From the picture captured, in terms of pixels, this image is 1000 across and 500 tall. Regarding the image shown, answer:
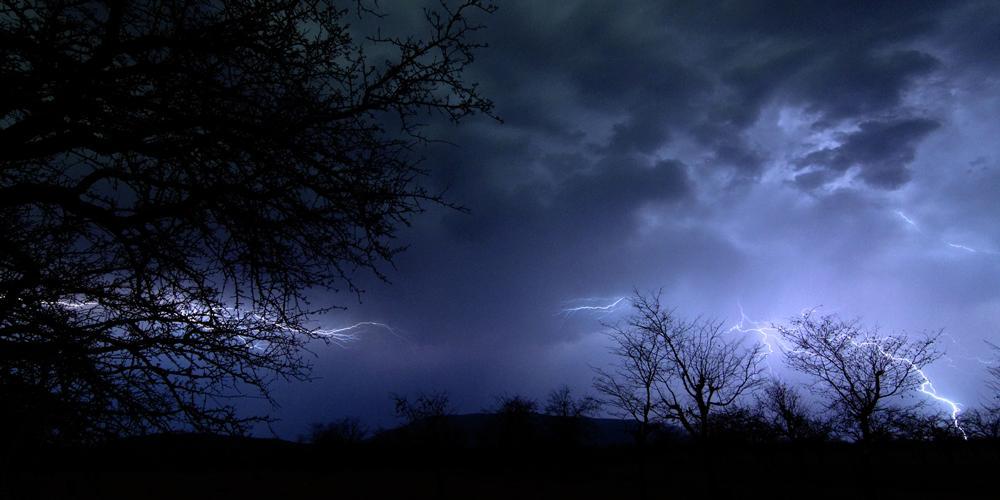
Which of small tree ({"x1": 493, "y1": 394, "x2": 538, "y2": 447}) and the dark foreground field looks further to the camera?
small tree ({"x1": 493, "y1": 394, "x2": 538, "y2": 447})

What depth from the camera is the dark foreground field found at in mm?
28597

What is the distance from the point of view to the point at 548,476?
150ft

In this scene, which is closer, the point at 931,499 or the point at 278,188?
the point at 278,188

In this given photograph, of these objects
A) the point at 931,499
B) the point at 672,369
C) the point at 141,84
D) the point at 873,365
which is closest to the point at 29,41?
the point at 141,84

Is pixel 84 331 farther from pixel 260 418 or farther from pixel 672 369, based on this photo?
pixel 672 369

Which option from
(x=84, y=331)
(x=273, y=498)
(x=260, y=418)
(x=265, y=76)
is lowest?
(x=273, y=498)

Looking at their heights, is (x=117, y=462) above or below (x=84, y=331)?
below

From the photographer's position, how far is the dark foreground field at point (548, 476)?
28597 millimetres

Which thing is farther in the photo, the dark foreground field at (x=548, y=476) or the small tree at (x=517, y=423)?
the small tree at (x=517, y=423)

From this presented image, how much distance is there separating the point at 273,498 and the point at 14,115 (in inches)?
1315

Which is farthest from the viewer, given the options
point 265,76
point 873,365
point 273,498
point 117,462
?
point 273,498

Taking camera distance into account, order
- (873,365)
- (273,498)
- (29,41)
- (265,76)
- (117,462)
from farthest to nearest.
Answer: (273,498), (873,365), (117,462), (265,76), (29,41)

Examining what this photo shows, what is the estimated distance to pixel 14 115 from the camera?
272cm

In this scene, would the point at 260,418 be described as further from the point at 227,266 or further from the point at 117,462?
the point at 117,462
